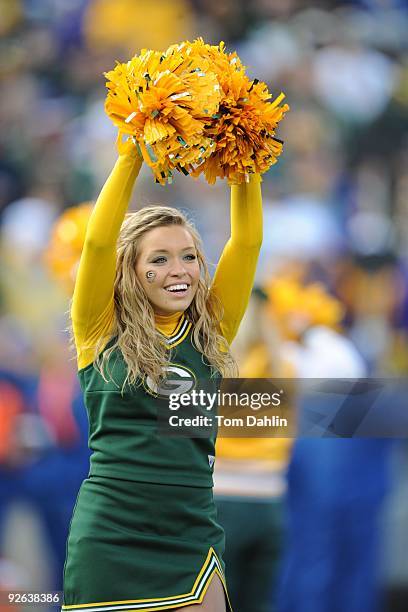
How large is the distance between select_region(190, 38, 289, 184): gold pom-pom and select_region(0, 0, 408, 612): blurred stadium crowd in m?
1.62

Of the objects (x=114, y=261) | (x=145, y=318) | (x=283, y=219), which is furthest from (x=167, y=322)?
(x=283, y=219)

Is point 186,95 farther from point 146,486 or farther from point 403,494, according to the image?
point 403,494

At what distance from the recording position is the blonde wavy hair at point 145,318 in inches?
75.9

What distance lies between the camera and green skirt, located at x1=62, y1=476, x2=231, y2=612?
1859 millimetres

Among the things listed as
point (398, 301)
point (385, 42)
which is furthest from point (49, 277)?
point (385, 42)

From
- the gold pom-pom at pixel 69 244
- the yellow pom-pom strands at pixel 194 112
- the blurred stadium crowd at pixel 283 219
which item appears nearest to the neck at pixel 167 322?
the yellow pom-pom strands at pixel 194 112

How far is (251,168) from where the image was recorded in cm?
194

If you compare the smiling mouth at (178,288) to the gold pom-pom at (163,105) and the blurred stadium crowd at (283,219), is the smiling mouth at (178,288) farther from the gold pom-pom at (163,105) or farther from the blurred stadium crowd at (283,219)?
the blurred stadium crowd at (283,219)

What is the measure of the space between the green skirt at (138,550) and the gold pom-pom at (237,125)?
2.10 feet

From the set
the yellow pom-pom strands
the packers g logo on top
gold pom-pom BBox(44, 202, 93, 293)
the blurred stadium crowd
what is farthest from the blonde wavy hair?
the blurred stadium crowd

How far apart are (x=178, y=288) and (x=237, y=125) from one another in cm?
34

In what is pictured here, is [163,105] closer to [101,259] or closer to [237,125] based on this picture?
[237,125]

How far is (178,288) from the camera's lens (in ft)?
6.47

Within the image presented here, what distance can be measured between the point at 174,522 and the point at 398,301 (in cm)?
210
